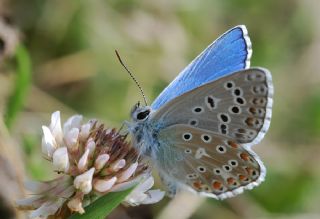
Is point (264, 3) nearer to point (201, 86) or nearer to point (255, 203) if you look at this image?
point (255, 203)

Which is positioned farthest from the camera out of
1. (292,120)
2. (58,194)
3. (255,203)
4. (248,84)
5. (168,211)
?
(292,120)

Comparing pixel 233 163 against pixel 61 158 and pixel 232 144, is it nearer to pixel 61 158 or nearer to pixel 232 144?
pixel 232 144

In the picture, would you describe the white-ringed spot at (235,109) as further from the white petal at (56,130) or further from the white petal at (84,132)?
the white petal at (56,130)

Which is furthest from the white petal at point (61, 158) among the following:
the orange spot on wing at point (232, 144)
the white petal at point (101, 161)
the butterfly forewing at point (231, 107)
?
the orange spot on wing at point (232, 144)

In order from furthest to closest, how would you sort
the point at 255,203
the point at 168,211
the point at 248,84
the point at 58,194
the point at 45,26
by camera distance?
the point at 45,26, the point at 255,203, the point at 168,211, the point at 248,84, the point at 58,194

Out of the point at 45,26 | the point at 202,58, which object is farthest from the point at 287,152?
the point at 202,58

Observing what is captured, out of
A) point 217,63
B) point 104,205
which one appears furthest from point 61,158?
point 217,63
